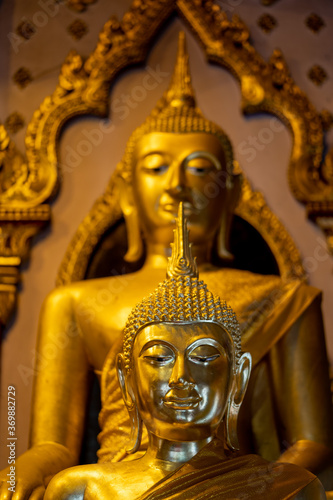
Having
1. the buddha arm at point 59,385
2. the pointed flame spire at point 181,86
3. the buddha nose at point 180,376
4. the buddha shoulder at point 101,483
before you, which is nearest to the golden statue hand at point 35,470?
Result: the buddha arm at point 59,385

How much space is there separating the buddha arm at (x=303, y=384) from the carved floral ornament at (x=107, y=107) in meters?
0.49

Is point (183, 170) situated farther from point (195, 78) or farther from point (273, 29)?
point (273, 29)

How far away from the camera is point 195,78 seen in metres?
2.79

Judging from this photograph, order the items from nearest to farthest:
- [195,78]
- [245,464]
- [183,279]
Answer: [245,464] < [183,279] < [195,78]

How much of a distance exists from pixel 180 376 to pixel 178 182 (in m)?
0.82

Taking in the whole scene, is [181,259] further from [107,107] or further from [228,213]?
[107,107]

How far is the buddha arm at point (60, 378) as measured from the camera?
203 centimetres

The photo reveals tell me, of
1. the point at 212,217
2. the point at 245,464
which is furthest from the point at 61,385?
the point at 245,464

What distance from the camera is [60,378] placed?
210 cm

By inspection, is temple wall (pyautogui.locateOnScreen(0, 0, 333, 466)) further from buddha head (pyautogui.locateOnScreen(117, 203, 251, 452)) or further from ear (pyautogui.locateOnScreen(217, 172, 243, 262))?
buddha head (pyautogui.locateOnScreen(117, 203, 251, 452))

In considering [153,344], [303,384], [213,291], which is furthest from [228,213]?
[153,344]

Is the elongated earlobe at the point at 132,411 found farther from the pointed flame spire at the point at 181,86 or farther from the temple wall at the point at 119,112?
the pointed flame spire at the point at 181,86

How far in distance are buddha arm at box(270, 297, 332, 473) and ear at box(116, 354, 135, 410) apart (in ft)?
1.62

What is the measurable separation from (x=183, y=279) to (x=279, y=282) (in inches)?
23.2
